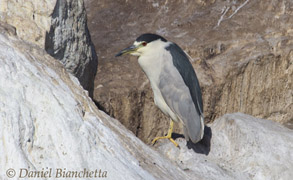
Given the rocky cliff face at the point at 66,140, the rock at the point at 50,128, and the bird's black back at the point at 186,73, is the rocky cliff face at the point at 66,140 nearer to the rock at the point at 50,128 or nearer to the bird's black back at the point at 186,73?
the rock at the point at 50,128

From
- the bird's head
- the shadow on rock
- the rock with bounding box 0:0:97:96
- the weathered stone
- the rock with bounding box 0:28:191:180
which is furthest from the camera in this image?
the weathered stone

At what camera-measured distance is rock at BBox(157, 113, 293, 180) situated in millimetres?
6566

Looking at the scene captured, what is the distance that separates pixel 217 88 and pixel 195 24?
6.69 ft

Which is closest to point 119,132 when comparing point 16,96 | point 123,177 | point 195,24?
point 123,177

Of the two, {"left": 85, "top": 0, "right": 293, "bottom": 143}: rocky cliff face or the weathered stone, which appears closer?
the weathered stone

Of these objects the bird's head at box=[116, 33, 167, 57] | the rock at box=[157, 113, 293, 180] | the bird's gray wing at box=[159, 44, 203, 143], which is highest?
the bird's head at box=[116, 33, 167, 57]

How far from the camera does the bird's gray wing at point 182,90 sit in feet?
22.8

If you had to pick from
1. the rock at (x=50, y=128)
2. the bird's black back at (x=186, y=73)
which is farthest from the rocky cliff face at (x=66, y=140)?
the bird's black back at (x=186, y=73)

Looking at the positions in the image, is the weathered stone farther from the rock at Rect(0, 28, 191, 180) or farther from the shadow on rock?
the shadow on rock

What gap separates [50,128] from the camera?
4965 millimetres

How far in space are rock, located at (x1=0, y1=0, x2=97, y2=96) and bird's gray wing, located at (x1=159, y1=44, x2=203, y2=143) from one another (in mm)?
1397

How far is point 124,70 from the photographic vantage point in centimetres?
1055

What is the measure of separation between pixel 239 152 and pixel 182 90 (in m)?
0.97

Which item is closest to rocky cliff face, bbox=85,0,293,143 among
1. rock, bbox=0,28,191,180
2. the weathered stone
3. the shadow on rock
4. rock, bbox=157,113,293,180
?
the weathered stone
